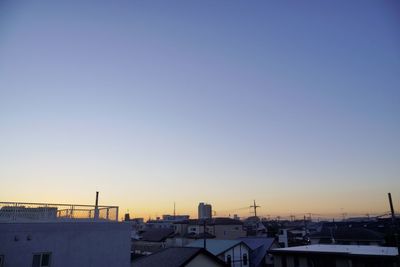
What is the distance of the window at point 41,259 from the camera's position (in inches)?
495

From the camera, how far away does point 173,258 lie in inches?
933

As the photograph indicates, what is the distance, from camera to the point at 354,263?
24.1m

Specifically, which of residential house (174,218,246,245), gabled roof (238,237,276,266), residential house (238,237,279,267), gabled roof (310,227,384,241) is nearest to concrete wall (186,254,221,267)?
residential house (238,237,279,267)

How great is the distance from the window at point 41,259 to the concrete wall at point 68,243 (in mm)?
156

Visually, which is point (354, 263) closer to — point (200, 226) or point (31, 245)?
point (31, 245)

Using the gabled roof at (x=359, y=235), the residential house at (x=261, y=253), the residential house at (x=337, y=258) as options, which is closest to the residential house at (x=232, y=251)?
the residential house at (x=261, y=253)

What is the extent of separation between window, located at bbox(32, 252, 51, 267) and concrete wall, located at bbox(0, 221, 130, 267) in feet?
0.51

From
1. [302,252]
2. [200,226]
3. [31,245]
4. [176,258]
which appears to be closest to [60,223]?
[31,245]

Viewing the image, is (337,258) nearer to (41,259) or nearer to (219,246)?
(219,246)

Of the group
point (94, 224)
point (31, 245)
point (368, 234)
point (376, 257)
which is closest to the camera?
point (31, 245)

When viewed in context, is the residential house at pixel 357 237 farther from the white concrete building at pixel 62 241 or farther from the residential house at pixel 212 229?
the white concrete building at pixel 62 241

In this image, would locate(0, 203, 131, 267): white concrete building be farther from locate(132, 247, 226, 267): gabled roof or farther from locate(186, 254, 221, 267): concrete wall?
locate(186, 254, 221, 267): concrete wall

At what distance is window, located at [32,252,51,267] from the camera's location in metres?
12.6

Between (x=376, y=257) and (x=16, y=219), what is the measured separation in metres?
23.9
